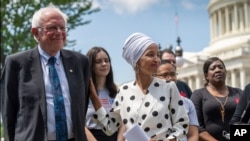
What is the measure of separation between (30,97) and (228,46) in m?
69.4

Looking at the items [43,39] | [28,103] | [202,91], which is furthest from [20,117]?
[202,91]

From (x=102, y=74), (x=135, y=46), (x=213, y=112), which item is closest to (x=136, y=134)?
(x=135, y=46)

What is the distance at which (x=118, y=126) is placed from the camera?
4.59m

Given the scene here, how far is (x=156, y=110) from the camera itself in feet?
13.7

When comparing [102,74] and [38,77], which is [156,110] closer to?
[38,77]

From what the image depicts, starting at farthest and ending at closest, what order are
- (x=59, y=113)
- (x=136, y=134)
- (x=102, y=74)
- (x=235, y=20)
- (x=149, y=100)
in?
(x=235, y=20) → (x=102, y=74) → (x=149, y=100) → (x=59, y=113) → (x=136, y=134)

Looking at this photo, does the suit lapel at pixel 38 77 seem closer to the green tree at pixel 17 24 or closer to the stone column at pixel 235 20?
the green tree at pixel 17 24

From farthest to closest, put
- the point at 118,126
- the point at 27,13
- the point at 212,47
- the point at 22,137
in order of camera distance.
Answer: the point at 212,47, the point at 27,13, the point at 118,126, the point at 22,137

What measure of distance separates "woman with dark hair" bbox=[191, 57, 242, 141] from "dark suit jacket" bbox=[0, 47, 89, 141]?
2389 mm

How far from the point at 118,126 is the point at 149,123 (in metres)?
0.46

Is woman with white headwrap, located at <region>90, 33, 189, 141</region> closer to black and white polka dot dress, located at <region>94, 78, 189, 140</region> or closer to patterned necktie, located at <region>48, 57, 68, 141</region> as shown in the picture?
black and white polka dot dress, located at <region>94, 78, 189, 140</region>

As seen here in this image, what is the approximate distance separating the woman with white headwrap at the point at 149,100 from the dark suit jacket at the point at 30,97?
333 millimetres

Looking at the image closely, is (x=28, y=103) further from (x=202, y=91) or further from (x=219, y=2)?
(x=219, y=2)

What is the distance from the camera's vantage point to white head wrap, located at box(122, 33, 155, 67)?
4.32 meters
